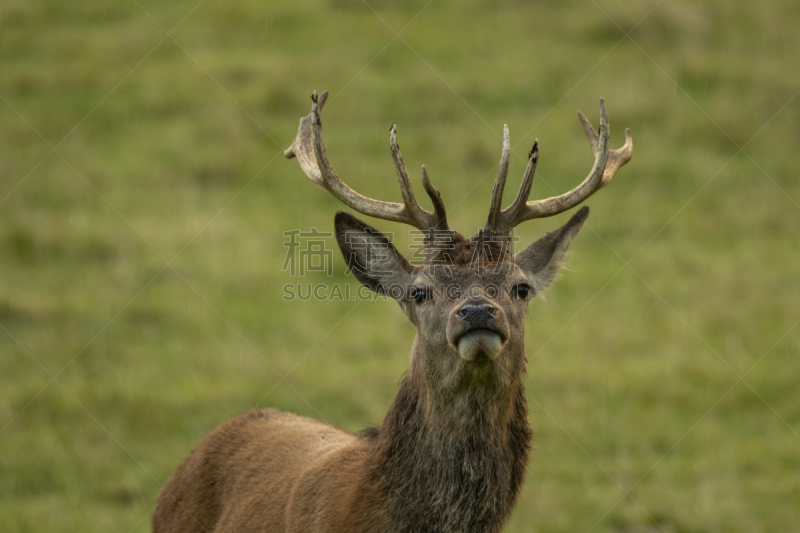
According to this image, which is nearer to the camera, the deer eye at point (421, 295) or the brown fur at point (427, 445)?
the brown fur at point (427, 445)

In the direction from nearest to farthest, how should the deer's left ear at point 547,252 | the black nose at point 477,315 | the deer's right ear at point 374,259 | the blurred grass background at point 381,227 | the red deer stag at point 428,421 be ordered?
the black nose at point 477,315
the red deer stag at point 428,421
the deer's right ear at point 374,259
the deer's left ear at point 547,252
the blurred grass background at point 381,227

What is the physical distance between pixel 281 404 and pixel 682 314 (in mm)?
4892

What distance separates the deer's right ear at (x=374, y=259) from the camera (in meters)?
5.23

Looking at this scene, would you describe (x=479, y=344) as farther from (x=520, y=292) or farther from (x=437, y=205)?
(x=437, y=205)

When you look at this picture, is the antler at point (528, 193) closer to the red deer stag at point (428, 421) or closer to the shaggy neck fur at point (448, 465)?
the red deer stag at point (428, 421)

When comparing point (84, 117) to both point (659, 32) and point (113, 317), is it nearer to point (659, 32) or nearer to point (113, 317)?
point (113, 317)

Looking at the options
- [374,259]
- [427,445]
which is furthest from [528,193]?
[427,445]

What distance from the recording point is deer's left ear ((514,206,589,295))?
5395 mm

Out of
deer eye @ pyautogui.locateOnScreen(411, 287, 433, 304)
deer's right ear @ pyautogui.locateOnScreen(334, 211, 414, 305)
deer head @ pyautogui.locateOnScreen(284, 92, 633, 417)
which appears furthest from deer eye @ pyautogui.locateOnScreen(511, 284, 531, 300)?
deer's right ear @ pyautogui.locateOnScreen(334, 211, 414, 305)

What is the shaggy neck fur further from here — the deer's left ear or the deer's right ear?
the deer's left ear

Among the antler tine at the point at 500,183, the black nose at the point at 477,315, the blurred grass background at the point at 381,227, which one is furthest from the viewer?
the blurred grass background at the point at 381,227

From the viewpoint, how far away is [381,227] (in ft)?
40.2

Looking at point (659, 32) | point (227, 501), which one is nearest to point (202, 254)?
point (227, 501)

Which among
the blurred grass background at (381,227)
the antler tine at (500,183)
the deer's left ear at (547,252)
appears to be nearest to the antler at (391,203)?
the antler tine at (500,183)
